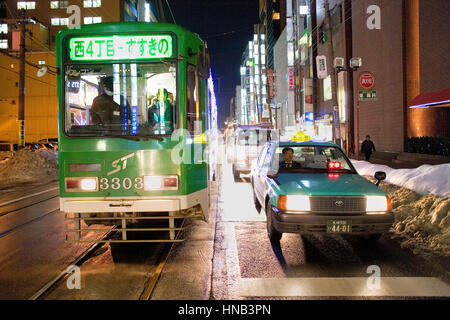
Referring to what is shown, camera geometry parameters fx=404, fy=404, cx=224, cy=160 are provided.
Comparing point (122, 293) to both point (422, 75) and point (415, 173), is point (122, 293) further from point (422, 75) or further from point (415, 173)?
point (422, 75)

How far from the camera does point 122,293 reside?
4676 mm

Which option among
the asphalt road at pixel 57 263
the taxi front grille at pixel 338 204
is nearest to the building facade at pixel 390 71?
the taxi front grille at pixel 338 204

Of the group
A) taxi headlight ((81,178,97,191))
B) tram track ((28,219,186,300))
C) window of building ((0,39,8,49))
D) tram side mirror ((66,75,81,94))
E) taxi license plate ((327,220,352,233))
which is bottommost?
tram track ((28,219,186,300))

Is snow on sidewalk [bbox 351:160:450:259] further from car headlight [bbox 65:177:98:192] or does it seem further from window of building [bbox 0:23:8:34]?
window of building [bbox 0:23:8:34]

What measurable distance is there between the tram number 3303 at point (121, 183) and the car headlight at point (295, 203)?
2.16 meters

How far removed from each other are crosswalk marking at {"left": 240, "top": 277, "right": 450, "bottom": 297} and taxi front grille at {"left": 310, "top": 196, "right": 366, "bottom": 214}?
1.16m

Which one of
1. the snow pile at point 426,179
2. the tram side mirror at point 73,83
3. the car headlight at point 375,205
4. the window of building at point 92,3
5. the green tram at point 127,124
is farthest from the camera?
the window of building at point 92,3

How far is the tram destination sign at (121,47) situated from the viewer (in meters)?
5.90

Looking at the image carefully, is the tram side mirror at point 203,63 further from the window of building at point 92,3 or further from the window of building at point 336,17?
the window of building at point 92,3

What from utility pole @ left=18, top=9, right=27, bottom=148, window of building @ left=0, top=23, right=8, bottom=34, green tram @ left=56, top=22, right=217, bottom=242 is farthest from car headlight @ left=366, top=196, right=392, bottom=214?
window of building @ left=0, top=23, right=8, bottom=34

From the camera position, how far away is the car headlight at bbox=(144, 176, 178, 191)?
19.4 ft

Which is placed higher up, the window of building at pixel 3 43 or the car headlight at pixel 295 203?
the window of building at pixel 3 43
